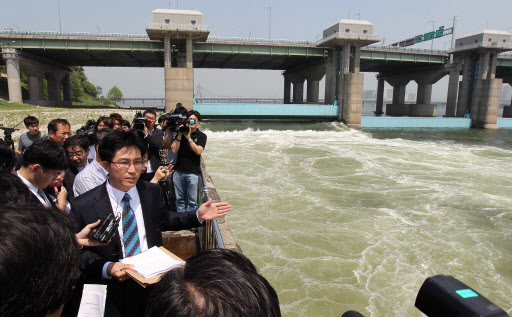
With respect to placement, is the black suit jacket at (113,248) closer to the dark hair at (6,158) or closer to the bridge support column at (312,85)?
the dark hair at (6,158)

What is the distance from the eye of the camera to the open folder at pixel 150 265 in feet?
6.31

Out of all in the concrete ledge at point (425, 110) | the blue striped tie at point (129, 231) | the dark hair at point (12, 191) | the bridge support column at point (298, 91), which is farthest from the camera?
the bridge support column at point (298, 91)

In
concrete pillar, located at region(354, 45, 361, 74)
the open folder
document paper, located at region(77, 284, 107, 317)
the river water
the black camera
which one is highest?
concrete pillar, located at region(354, 45, 361, 74)

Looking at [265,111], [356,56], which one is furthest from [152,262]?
[356,56]

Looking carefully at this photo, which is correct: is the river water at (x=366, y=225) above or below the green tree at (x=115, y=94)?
below

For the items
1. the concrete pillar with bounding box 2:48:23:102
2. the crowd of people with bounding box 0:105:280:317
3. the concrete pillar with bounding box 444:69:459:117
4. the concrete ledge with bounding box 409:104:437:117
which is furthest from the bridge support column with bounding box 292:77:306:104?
the crowd of people with bounding box 0:105:280:317

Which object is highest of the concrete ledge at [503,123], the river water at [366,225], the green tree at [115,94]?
the green tree at [115,94]

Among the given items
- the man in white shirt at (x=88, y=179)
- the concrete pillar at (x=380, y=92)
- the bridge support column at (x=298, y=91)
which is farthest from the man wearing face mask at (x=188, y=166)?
the concrete pillar at (x=380, y=92)

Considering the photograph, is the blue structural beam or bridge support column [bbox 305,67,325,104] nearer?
the blue structural beam

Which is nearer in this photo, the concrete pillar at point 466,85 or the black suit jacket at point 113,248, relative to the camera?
the black suit jacket at point 113,248

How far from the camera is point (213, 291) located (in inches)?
36.9

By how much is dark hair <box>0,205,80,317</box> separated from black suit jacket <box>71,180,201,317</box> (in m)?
1.13

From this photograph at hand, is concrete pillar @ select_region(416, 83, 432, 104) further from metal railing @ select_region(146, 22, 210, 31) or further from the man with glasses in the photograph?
the man with glasses

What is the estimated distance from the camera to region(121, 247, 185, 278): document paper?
1.99 m
